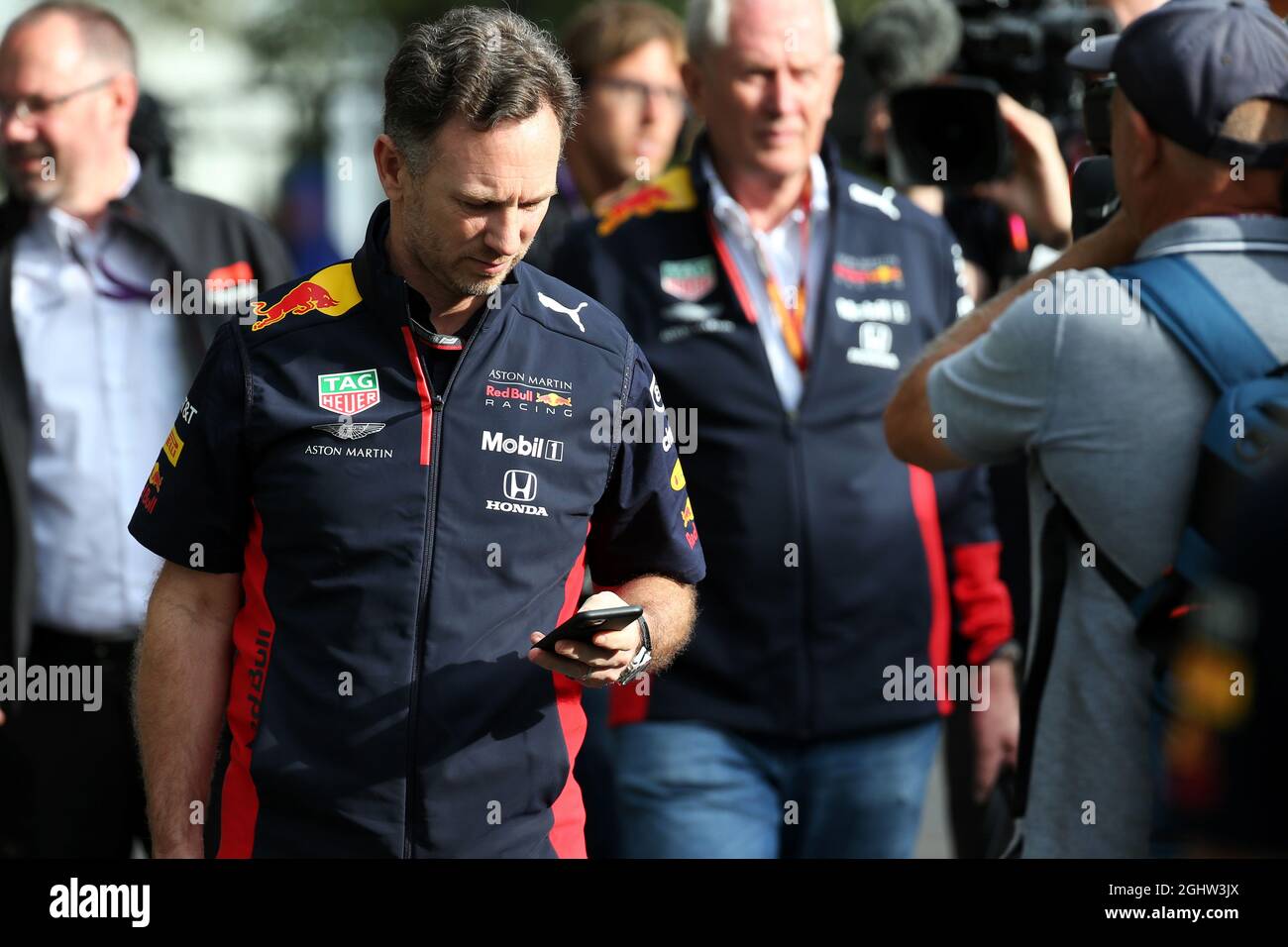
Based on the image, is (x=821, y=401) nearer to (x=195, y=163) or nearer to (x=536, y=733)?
(x=536, y=733)

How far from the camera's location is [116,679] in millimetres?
4504

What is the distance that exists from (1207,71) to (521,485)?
1.26 m

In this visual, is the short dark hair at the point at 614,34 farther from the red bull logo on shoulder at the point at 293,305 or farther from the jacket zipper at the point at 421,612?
the jacket zipper at the point at 421,612

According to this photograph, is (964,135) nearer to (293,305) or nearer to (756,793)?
(756,793)

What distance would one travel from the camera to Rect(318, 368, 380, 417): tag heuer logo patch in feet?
9.21

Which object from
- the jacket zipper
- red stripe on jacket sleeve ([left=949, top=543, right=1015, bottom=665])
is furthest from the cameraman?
red stripe on jacket sleeve ([left=949, top=543, right=1015, bottom=665])

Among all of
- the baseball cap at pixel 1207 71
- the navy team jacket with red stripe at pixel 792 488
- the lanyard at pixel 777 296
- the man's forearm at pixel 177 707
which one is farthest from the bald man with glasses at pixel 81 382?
the baseball cap at pixel 1207 71

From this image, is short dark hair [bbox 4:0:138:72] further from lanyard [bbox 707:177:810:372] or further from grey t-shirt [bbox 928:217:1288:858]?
grey t-shirt [bbox 928:217:1288:858]

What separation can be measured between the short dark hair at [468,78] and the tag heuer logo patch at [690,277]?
4.22 feet

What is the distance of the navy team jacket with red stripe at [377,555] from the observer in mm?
2771

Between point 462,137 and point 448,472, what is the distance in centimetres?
52

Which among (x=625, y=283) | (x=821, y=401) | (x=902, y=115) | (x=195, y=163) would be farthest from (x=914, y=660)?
(x=195, y=163)

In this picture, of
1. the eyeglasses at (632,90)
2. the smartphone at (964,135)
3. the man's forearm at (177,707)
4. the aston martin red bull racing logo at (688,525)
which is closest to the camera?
the man's forearm at (177,707)

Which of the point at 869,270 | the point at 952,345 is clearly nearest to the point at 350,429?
the point at 952,345
